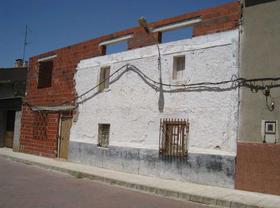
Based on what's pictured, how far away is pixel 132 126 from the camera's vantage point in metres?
14.8

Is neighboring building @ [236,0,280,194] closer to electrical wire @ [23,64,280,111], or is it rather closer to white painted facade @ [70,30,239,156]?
electrical wire @ [23,64,280,111]

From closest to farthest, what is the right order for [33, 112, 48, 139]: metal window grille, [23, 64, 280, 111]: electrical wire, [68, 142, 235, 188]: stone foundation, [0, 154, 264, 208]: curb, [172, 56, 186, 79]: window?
[0, 154, 264, 208]: curb
[23, 64, 280, 111]: electrical wire
[68, 142, 235, 188]: stone foundation
[172, 56, 186, 79]: window
[33, 112, 48, 139]: metal window grille

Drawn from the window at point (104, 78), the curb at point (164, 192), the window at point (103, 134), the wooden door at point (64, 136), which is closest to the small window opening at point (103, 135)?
the window at point (103, 134)

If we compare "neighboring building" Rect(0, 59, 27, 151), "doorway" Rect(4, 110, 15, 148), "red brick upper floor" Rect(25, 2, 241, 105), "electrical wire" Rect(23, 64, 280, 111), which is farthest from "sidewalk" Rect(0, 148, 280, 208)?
"doorway" Rect(4, 110, 15, 148)

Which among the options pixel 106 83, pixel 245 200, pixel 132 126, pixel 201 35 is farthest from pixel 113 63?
pixel 245 200

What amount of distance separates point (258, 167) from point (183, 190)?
2168 mm

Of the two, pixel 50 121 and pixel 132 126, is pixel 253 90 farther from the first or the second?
pixel 50 121

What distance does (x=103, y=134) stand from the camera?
16375mm

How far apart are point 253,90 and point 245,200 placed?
10.7ft

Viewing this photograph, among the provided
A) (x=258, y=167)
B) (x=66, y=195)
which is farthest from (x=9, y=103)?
(x=258, y=167)

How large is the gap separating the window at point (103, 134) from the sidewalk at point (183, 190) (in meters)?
1.33

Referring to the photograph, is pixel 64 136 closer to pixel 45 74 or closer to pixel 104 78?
pixel 104 78

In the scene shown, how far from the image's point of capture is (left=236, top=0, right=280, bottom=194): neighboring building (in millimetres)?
10461

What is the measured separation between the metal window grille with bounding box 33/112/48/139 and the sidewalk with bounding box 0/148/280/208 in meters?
5.05
